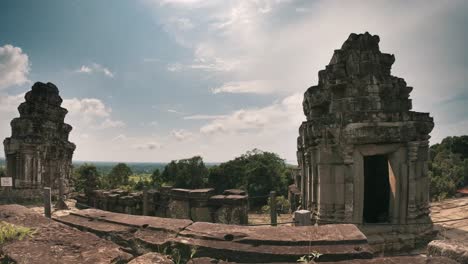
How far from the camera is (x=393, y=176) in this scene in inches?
323

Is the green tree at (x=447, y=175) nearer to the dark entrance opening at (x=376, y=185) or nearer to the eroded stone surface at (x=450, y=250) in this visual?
the dark entrance opening at (x=376, y=185)

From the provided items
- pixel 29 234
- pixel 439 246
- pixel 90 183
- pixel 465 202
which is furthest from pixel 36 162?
pixel 465 202

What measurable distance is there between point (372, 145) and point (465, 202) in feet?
25.9

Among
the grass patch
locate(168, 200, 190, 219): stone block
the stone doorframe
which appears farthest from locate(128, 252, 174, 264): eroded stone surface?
locate(168, 200, 190, 219): stone block

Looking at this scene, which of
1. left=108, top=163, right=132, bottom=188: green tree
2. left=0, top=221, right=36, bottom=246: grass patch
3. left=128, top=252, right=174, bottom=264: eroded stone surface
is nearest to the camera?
left=128, top=252, right=174, bottom=264: eroded stone surface

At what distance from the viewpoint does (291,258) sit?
2611 mm

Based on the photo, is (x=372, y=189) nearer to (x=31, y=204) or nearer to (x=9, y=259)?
(x=9, y=259)

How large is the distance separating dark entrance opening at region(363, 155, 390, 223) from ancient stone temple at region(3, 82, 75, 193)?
41.4 feet

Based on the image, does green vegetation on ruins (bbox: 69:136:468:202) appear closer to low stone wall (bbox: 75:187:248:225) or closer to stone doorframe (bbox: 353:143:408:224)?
low stone wall (bbox: 75:187:248:225)

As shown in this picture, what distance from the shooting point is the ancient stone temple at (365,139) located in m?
7.84

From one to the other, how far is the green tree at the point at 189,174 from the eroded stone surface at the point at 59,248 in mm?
28177

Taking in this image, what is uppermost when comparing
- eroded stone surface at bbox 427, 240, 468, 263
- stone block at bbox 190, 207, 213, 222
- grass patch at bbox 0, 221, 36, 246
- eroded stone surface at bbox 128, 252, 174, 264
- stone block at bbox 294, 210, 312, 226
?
grass patch at bbox 0, 221, 36, 246

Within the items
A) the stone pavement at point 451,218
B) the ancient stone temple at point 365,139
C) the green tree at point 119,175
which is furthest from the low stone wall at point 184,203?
the green tree at point 119,175

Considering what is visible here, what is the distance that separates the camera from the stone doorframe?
793 cm
